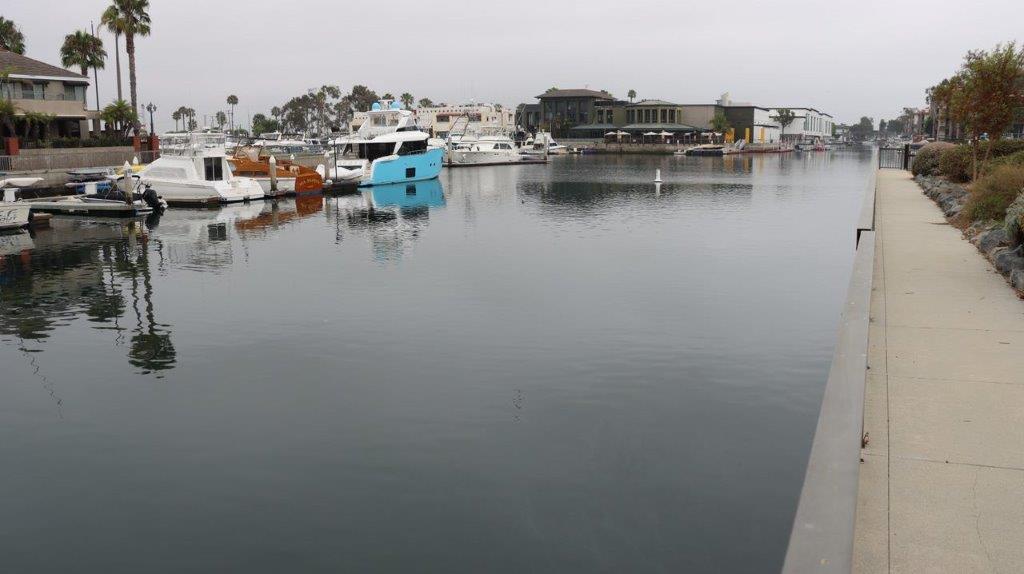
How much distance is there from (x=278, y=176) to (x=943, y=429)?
46949 mm

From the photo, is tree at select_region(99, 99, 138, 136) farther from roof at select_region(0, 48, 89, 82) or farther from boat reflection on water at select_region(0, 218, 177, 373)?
boat reflection on water at select_region(0, 218, 177, 373)

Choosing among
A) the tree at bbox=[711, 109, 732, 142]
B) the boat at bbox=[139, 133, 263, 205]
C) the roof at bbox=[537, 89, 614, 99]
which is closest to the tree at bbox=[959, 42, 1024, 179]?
the boat at bbox=[139, 133, 263, 205]

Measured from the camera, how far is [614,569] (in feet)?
25.9

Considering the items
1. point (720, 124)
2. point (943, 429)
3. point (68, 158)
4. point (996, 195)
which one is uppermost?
point (720, 124)

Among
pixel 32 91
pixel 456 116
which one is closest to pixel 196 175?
pixel 32 91

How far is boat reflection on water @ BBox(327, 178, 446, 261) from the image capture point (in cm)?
3119

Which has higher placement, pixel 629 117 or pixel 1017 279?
pixel 629 117

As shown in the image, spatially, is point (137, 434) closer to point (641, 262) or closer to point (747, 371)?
point (747, 371)

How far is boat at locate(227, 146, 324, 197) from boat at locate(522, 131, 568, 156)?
6829 cm

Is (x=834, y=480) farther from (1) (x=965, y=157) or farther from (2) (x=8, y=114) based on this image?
(2) (x=8, y=114)

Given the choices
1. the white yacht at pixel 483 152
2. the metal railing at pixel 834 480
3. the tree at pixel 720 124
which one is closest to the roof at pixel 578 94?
the tree at pixel 720 124

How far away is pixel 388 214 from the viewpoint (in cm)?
4228

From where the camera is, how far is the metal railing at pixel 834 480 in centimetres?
489

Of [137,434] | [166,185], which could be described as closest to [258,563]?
[137,434]
